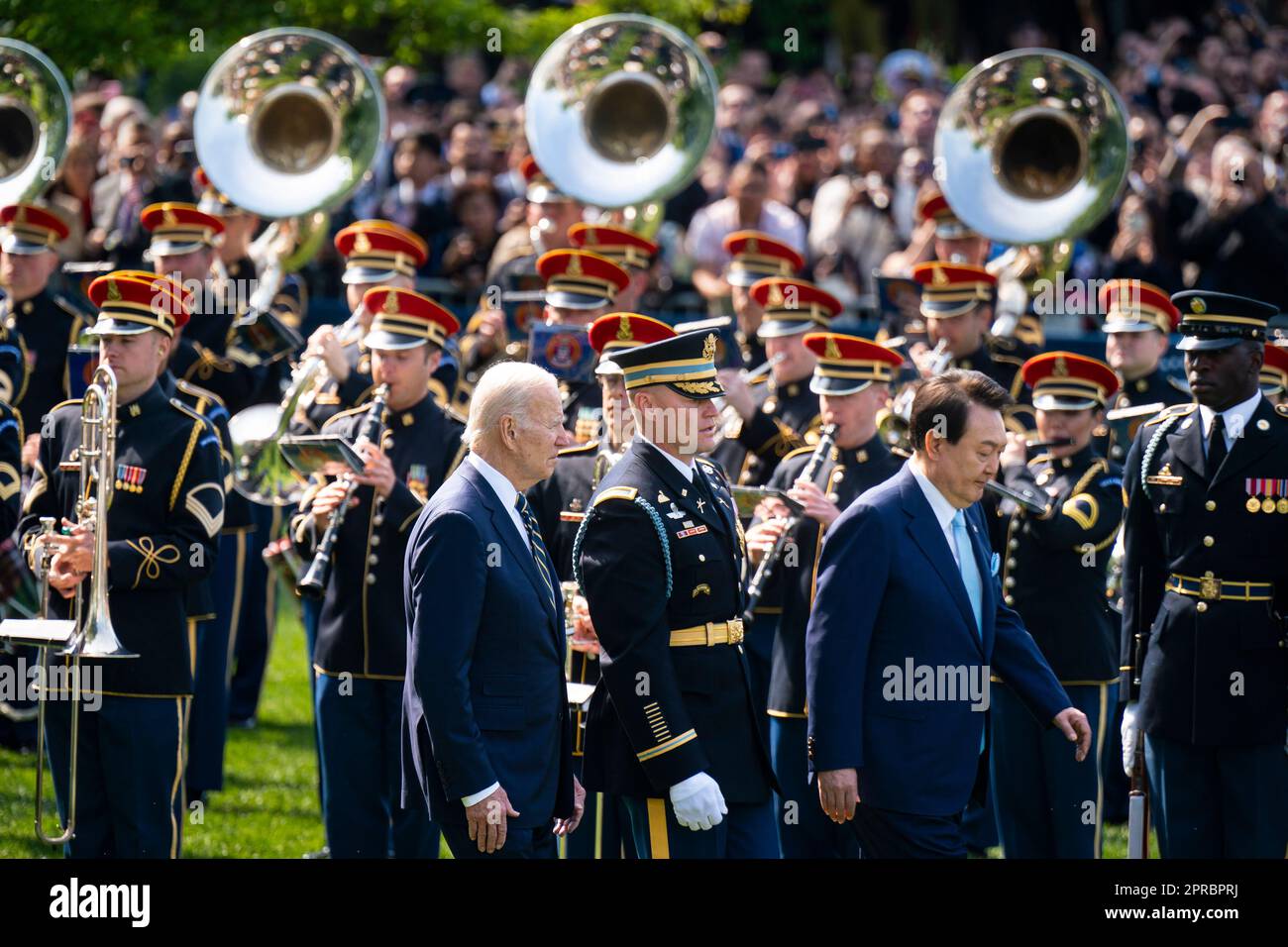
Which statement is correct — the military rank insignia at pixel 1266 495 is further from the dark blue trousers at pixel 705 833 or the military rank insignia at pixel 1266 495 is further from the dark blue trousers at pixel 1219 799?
the dark blue trousers at pixel 705 833

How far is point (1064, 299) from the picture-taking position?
38.6 feet

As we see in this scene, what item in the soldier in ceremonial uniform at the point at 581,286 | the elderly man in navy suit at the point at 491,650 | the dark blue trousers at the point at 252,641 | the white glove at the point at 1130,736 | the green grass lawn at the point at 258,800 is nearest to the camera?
the elderly man in navy suit at the point at 491,650

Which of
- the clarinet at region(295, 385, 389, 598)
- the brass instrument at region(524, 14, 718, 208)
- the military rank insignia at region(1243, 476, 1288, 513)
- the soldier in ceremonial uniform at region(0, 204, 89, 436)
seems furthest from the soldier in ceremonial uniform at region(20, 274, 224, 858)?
the brass instrument at region(524, 14, 718, 208)

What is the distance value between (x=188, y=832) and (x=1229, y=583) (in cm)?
490

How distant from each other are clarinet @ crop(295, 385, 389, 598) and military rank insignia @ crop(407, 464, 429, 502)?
0.20 metres

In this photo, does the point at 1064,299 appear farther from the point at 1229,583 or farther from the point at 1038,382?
the point at 1229,583

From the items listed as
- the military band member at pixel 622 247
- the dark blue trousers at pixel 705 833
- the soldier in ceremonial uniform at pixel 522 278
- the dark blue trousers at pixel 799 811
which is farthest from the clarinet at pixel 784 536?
the military band member at pixel 622 247

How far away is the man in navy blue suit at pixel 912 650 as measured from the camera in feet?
20.7

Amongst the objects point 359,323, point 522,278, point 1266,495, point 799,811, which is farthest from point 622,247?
point 1266,495

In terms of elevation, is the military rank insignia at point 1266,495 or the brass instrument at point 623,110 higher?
the brass instrument at point 623,110

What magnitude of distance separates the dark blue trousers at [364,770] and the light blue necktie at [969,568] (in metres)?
2.71

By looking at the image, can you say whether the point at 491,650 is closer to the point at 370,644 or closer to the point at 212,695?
the point at 370,644
